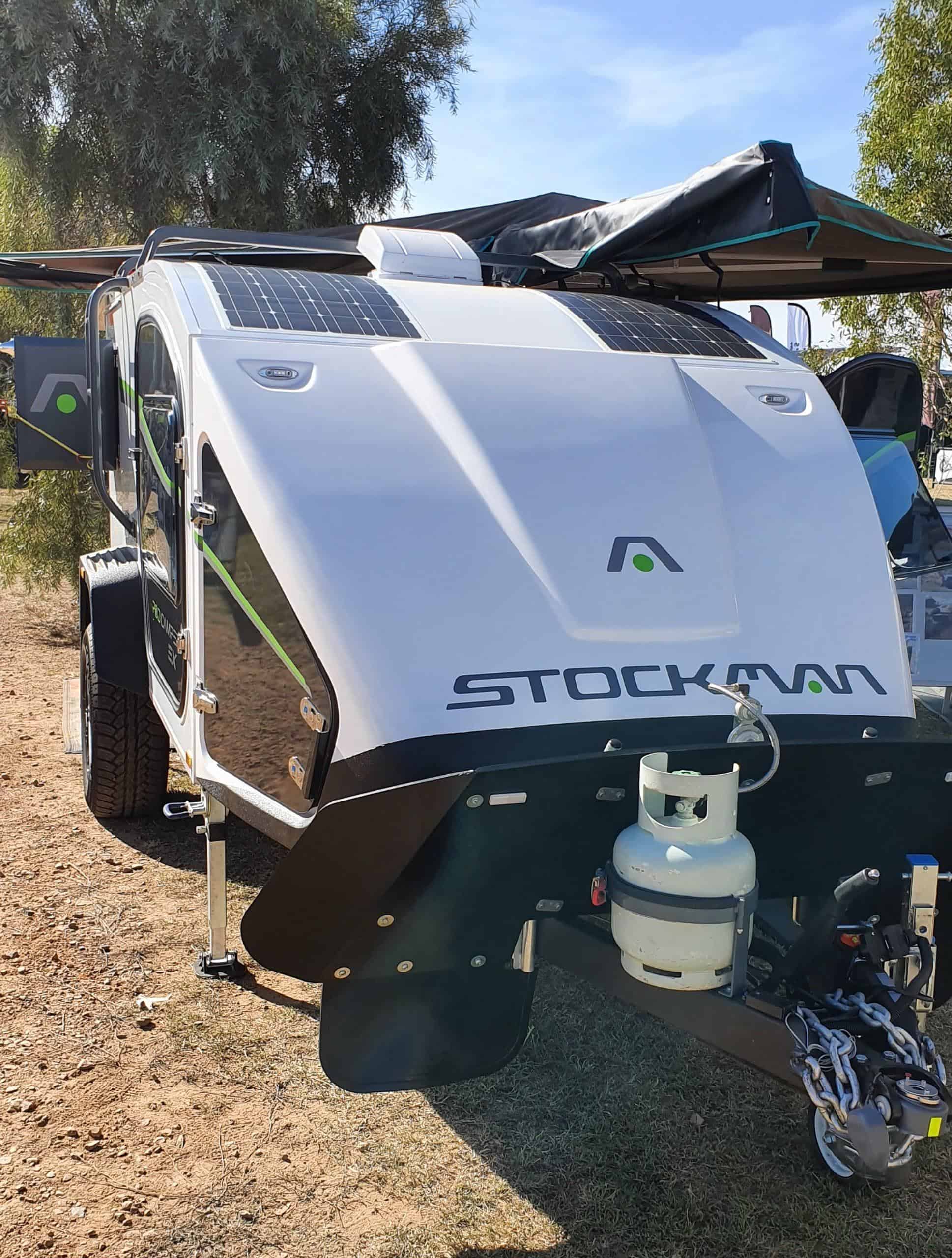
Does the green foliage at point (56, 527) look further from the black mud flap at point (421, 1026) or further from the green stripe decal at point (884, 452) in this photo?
the black mud flap at point (421, 1026)

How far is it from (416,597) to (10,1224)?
1820mm

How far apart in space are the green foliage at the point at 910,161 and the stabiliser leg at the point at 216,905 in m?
12.7

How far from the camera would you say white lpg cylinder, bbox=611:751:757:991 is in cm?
229

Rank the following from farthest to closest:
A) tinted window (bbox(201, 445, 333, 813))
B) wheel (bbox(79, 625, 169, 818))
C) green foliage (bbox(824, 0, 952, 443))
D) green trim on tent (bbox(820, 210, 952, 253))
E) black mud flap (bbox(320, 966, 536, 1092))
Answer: green foliage (bbox(824, 0, 952, 443)) → wheel (bbox(79, 625, 169, 818)) → green trim on tent (bbox(820, 210, 952, 253)) → tinted window (bbox(201, 445, 333, 813)) → black mud flap (bbox(320, 966, 536, 1092))

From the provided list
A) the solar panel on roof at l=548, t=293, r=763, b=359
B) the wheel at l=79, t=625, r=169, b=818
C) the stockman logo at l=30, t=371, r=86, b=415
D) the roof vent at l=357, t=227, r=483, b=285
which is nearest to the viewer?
the solar panel on roof at l=548, t=293, r=763, b=359

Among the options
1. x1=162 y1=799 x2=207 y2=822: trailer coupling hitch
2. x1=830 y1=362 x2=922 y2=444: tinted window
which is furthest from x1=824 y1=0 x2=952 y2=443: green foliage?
x1=162 y1=799 x2=207 y2=822: trailer coupling hitch

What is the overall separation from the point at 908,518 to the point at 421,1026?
111 inches

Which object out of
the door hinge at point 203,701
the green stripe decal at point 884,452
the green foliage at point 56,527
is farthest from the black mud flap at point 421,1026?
the green foliage at point 56,527

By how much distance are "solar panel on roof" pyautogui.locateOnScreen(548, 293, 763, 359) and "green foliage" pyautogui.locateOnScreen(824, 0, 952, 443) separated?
37.6 ft

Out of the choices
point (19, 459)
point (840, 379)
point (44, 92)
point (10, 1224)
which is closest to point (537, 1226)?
point (10, 1224)

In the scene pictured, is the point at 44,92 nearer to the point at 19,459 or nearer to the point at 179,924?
the point at 19,459

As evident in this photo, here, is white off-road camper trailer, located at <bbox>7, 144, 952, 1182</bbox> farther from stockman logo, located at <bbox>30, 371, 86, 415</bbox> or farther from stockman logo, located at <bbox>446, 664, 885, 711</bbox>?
stockman logo, located at <bbox>30, 371, 86, 415</bbox>

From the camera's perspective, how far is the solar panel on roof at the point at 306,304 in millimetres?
3131

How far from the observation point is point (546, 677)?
104 inches
